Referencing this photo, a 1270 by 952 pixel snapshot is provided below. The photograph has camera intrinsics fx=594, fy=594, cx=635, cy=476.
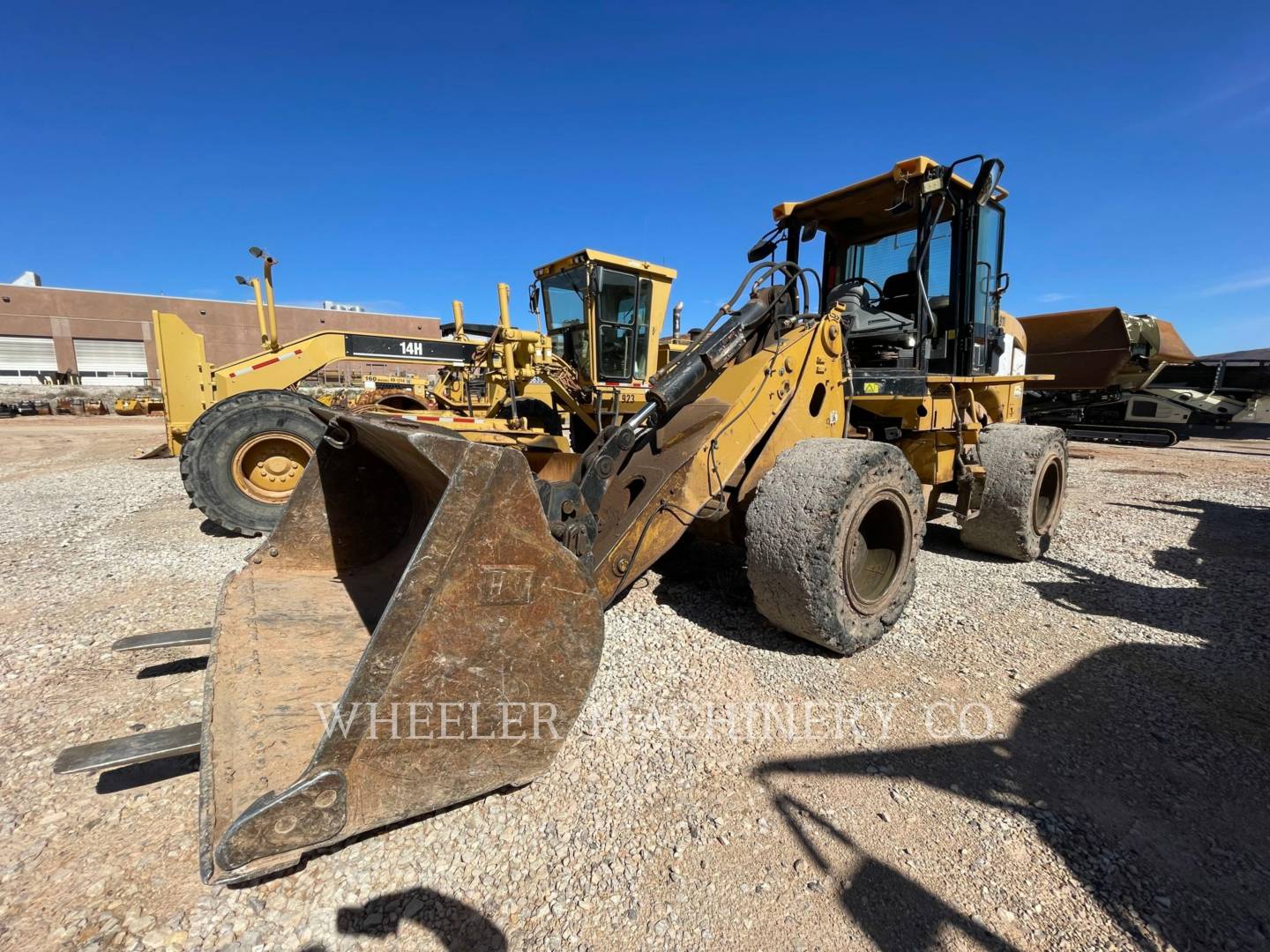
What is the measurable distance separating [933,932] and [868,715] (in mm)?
1075

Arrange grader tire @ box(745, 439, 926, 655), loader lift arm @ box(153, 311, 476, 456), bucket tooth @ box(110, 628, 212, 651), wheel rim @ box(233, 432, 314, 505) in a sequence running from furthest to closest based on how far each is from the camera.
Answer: loader lift arm @ box(153, 311, 476, 456) < wheel rim @ box(233, 432, 314, 505) < grader tire @ box(745, 439, 926, 655) < bucket tooth @ box(110, 628, 212, 651)

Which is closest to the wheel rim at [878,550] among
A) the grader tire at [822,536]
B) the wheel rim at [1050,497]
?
the grader tire at [822,536]

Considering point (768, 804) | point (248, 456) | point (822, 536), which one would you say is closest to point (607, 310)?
point (248, 456)

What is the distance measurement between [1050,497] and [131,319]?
56.1 metres

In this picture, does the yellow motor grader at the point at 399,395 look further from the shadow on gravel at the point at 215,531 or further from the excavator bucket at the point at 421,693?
the excavator bucket at the point at 421,693

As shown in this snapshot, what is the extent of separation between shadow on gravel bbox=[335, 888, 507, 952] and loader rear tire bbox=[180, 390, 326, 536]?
4792mm

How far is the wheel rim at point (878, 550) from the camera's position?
10.6ft

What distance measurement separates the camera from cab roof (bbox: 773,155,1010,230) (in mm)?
4254

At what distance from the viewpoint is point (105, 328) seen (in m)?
42.4

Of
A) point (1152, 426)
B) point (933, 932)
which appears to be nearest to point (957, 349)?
point (933, 932)

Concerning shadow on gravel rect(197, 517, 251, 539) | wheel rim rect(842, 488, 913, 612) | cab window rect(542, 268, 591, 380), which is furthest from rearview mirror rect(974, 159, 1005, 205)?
shadow on gravel rect(197, 517, 251, 539)

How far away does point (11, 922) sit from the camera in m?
1.67

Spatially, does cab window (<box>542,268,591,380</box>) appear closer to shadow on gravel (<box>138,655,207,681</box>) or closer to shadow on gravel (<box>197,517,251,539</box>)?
shadow on gravel (<box>197,517,251,539</box>)

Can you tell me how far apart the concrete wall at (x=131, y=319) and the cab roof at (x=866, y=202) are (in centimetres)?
4000
